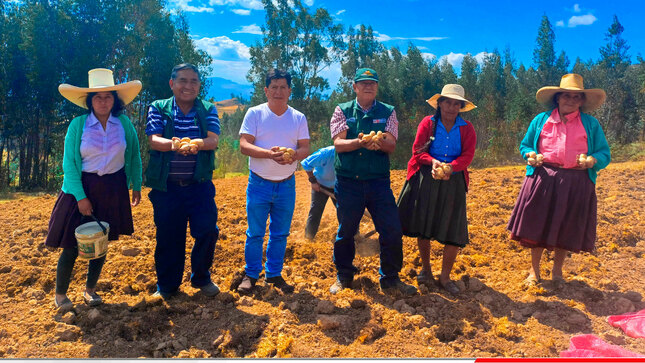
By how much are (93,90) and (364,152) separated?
1.64 m

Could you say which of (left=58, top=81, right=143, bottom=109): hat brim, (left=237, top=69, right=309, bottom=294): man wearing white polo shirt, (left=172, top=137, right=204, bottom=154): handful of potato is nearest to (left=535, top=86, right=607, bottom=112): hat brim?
(left=237, top=69, right=309, bottom=294): man wearing white polo shirt

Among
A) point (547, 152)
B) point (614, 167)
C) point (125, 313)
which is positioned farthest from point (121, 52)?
point (614, 167)

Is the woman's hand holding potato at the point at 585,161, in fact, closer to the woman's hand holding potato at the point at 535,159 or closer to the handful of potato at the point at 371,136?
the woman's hand holding potato at the point at 535,159

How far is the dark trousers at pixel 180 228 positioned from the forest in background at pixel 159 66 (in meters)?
1.24

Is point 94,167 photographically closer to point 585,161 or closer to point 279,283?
point 279,283

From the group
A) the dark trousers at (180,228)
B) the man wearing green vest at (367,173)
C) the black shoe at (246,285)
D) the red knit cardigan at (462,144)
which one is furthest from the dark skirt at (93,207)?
the red knit cardigan at (462,144)

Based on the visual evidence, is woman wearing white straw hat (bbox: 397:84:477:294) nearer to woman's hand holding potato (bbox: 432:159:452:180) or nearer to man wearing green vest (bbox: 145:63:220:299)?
woman's hand holding potato (bbox: 432:159:452:180)

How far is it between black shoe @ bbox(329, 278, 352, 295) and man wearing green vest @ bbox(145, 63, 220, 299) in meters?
0.78

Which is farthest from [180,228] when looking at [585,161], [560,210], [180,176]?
[585,161]

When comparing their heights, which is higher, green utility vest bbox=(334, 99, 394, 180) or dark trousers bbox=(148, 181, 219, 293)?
green utility vest bbox=(334, 99, 394, 180)

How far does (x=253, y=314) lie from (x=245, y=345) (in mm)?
271

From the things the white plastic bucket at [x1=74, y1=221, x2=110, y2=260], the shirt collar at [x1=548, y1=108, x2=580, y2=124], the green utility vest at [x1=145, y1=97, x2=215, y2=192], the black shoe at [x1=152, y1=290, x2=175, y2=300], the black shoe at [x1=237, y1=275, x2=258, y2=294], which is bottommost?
the black shoe at [x1=152, y1=290, x2=175, y2=300]

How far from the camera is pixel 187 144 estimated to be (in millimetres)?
2662

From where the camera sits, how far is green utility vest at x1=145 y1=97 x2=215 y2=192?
2.81 m
